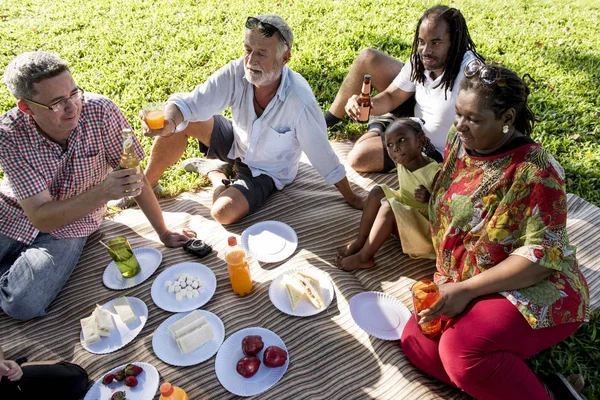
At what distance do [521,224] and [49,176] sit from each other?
3249mm

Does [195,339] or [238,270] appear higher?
[238,270]

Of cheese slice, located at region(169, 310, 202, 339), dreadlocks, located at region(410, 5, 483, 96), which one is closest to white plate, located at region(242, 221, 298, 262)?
cheese slice, located at region(169, 310, 202, 339)

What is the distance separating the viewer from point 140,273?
342 cm

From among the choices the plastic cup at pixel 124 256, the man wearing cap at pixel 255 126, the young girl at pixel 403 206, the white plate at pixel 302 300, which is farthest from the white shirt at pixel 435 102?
the plastic cup at pixel 124 256

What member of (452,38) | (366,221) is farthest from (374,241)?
(452,38)

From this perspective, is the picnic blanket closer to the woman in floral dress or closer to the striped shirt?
the woman in floral dress

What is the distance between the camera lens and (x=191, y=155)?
5000 mm

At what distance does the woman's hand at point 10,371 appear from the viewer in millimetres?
2350

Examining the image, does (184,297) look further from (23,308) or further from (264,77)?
(264,77)

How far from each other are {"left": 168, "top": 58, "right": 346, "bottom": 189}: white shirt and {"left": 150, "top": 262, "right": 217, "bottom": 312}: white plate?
1.22 m

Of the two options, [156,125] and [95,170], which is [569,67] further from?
[95,170]

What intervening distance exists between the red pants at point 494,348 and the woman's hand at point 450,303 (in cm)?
6

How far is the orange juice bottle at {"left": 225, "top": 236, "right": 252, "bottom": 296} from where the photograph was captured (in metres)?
3.09

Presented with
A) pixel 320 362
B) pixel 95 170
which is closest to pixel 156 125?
pixel 95 170
